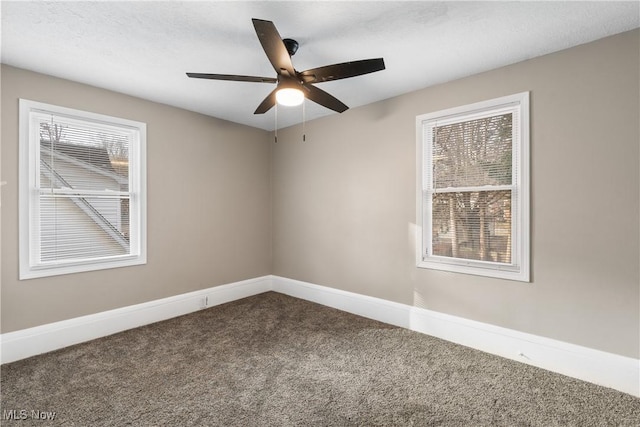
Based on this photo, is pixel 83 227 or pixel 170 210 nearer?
pixel 83 227

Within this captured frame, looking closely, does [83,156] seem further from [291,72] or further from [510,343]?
[510,343]

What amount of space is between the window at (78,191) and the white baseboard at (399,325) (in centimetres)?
52

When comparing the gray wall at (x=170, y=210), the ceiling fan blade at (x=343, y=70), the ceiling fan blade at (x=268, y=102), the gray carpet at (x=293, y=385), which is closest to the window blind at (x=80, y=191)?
the gray wall at (x=170, y=210)

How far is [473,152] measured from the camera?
2.91 metres

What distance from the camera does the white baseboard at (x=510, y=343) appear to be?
2213 mm

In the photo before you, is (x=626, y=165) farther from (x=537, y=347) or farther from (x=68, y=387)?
(x=68, y=387)

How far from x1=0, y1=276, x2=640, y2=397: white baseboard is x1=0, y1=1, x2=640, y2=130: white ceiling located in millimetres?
2274

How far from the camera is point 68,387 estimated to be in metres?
2.21

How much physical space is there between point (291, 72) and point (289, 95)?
0.20 m

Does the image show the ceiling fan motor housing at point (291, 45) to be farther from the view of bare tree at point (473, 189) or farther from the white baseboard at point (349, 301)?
the white baseboard at point (349, 301)

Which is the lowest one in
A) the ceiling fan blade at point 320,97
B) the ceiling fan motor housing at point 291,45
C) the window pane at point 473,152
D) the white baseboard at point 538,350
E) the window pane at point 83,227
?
the white baseboard at point 538,350

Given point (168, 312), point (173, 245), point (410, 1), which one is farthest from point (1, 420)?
point (410, 1)

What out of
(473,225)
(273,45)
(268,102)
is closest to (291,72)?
(273,45)

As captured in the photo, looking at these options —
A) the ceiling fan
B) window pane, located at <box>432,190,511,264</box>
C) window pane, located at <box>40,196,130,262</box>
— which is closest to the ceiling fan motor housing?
the ceiling fan
